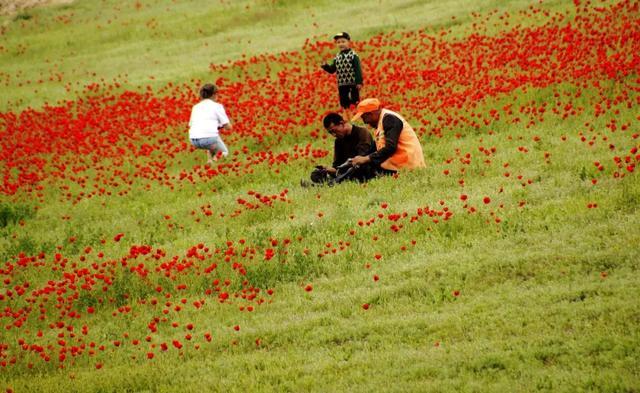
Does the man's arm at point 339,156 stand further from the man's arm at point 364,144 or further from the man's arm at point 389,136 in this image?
the man's arm at point 389,136

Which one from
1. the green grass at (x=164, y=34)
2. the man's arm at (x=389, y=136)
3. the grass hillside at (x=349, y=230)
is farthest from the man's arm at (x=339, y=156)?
the green grass at (x=164, y=34)

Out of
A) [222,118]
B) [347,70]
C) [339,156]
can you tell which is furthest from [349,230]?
[347,70]

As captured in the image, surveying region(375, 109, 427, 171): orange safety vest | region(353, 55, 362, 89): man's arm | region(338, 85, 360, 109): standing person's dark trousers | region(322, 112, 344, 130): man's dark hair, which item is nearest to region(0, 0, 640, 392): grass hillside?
region(375, 109, 427, 171): orange safety vest

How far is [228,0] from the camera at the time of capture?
3391 cm

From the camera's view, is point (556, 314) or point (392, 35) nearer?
point (556, 314)

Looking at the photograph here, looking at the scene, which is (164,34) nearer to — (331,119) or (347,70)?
(347,70)

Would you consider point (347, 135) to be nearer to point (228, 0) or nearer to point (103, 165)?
point (103, 165)

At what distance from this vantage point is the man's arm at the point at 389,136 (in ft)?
39.0

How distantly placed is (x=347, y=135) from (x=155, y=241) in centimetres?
358

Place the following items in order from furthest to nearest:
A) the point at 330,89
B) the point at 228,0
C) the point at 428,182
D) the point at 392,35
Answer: the point at 228,0 < the point at 392,35 < the point at 330,89 < the point at 428,182

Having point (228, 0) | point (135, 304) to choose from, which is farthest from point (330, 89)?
point (228, 0)

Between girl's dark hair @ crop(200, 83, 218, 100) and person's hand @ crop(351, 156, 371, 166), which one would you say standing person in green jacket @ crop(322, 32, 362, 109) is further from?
person's hand @ crop(351, 156, 371, 166)

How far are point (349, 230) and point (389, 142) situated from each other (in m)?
2.27

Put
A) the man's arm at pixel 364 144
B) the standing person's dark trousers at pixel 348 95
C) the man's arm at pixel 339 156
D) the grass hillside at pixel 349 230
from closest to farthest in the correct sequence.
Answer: the grass hillside at pixel 349 230 → the man's arm at pixel 364 144 → the man's arm at pixel 339 156 → the standing person's dark trousers at pixel 348 95
